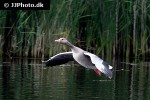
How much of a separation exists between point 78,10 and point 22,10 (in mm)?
1834

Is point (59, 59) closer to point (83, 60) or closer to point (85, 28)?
point (83, 60)

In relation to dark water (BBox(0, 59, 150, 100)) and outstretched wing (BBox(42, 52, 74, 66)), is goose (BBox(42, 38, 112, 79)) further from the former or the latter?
dark water (BBox(0, 59, 150, 100))

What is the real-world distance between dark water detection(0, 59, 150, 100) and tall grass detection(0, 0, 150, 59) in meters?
1.15

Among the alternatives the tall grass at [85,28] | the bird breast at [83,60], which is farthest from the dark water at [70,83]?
the tall grass at [85,28]

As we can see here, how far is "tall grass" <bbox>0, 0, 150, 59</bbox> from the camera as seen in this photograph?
63.2ft

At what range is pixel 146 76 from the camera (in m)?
15.2

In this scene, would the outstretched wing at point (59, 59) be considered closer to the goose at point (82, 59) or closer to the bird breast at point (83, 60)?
the goose at point (82, 59)

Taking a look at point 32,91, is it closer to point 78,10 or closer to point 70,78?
point 70,78

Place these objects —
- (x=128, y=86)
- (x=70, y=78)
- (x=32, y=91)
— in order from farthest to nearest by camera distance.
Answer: (x=70, y=78), (x=128, y=86), (x=32, y=91)

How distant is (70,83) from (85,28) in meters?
6.67

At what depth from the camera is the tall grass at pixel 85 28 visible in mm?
19250

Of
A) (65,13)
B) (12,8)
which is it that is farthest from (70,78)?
(12,8)

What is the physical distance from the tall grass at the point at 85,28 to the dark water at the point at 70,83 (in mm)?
1150

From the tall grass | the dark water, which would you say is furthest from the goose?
the tall grass
